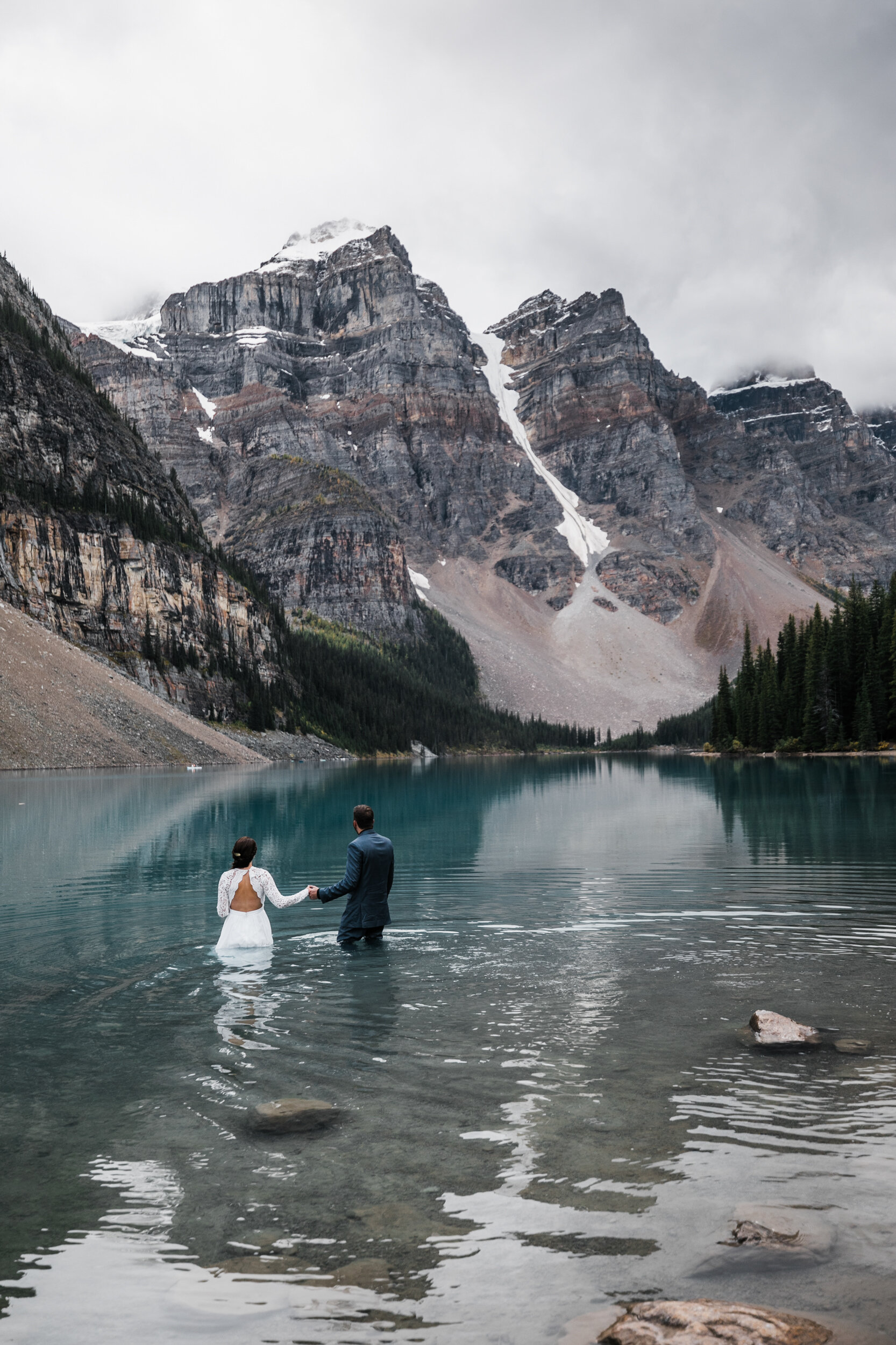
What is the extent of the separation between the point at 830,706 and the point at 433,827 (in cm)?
7767

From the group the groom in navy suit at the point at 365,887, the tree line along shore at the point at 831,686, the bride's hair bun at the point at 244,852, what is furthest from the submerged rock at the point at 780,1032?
the tree line along shore at the point at 831,686

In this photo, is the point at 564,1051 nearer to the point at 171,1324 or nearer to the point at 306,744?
the point at 171,1324

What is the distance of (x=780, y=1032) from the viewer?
10.7 m

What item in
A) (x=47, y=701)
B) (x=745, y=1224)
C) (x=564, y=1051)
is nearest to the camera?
(x=745, y=1224)

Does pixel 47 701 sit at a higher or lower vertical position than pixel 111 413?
lower

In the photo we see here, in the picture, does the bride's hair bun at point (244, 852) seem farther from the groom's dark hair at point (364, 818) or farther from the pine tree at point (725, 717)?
the pine tree at point (725, 717)

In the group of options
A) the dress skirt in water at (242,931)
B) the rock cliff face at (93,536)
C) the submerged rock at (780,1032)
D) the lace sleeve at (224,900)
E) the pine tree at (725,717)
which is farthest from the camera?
the pine tree at (725,717)

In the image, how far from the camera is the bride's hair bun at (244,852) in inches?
609

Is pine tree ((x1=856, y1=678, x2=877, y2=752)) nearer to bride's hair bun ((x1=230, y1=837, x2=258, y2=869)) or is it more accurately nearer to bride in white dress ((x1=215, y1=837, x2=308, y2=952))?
bride in white dress ((x1=215, y1=837, x2=308, y2=952))

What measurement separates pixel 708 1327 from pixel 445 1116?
4.02 metres

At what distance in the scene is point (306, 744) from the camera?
156m

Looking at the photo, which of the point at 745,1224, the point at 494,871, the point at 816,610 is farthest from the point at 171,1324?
the point at 816,610

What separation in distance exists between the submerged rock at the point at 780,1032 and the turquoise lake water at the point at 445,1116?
260mm

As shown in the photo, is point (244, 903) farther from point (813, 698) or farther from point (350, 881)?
point (813, 698)
